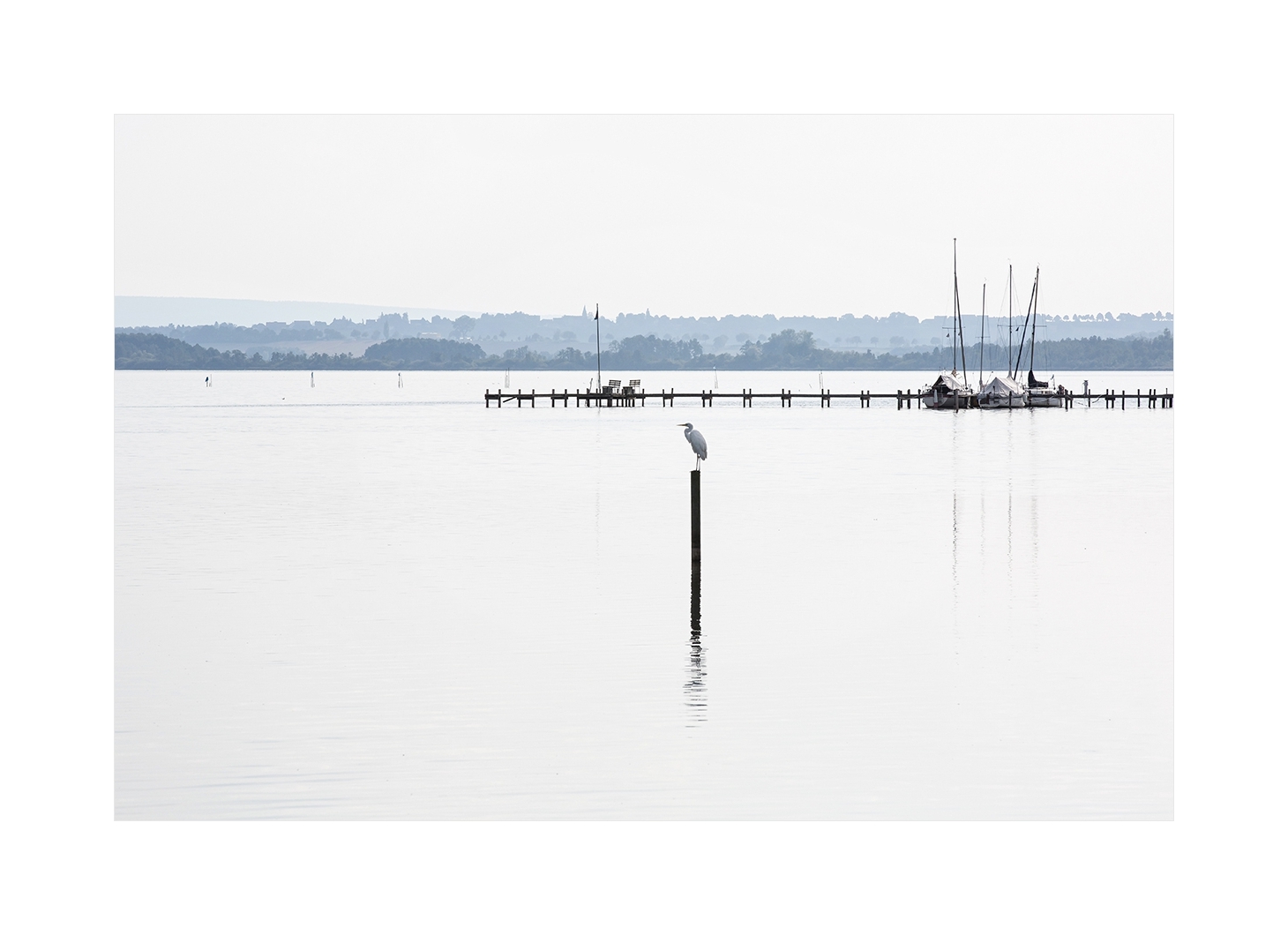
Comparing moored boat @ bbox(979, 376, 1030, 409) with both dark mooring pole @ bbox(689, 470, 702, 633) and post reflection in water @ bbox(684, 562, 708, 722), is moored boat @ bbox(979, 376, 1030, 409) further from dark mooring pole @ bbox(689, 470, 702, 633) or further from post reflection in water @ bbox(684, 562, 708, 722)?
dark mooring pole @ bbox(689, 470, 702, 633)

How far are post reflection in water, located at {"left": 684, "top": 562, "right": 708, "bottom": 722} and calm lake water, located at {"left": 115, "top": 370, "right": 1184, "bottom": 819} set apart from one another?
66mm

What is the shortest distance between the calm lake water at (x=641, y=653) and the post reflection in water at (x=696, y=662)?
7 cm

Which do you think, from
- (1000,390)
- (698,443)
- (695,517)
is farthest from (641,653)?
(1000,390)

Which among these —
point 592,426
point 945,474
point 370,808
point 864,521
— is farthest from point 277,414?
point 370,808

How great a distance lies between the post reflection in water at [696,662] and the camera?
54.2 feet

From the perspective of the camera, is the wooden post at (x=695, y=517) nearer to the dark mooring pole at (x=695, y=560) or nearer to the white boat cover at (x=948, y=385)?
the dark mooring pole at (x=695, y=560)

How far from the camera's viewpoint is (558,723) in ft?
51.9

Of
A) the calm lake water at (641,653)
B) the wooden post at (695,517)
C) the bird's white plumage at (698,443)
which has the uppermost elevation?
the bird's white plumage at (698,443)

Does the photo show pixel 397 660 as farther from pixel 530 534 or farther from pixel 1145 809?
pixel 530 534

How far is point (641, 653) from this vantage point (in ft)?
63.6

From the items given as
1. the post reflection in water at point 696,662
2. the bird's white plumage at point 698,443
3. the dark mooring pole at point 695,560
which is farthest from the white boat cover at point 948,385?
the dark mooring pole at point 695,560

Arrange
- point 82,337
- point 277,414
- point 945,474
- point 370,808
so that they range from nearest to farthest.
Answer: point 370,808 → point 82,337 → point 945,474 → point 277,414

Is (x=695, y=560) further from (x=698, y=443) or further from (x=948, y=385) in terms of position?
(x=948, y=385)

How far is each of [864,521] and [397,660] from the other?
60.3ft
